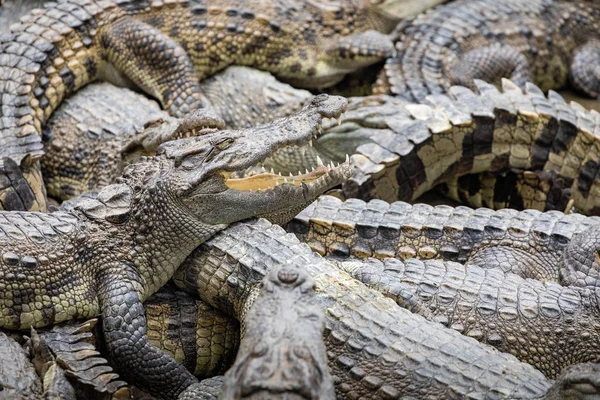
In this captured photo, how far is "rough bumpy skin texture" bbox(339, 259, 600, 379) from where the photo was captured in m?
3.01

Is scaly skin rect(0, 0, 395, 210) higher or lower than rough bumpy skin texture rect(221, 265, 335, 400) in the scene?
lower

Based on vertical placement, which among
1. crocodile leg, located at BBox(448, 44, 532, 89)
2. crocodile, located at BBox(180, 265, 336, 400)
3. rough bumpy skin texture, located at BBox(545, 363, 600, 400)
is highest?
crocodile, located at BBox(180, 265, 336, 400)

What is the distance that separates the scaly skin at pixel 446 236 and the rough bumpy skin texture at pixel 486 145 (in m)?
0.66

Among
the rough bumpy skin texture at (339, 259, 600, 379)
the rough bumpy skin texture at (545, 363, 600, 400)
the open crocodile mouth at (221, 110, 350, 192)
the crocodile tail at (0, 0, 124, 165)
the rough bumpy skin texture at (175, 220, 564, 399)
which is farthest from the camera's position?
the crocodile tail at (0, 0, 124, 165)

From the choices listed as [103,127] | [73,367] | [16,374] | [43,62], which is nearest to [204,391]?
[73,367]

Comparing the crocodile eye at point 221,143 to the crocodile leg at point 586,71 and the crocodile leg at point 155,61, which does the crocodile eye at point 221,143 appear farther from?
the crocodile leg at point 586,71

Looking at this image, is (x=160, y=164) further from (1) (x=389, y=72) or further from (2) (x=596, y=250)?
(1) (x=389, y=72)

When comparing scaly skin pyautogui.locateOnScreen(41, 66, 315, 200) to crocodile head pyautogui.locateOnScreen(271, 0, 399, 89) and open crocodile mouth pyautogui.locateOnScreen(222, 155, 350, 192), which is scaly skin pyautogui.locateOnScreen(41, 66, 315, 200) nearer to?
crocodile head pyautogui.locateOnScreen(271, 0, 399, 89)

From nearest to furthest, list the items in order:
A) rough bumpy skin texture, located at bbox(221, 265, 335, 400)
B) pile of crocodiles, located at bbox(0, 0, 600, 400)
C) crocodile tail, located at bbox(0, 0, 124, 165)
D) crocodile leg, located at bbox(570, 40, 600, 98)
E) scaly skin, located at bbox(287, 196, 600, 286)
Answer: rough bumpy skin texture, located at bbox(221, 265, 335, 400)
pile of crocodiles, located at bbox(0, 0, 600, 400)
scaly skin, located at bbox(287, 196, 600, 286)
crocodile tail, located at bbox(0, 0, 124, 165)
crocodile leg, located at bbox(570, 40, 600, 98)

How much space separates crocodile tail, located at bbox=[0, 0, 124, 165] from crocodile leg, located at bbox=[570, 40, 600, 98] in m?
3.52

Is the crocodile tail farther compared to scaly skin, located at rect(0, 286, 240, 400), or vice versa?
the crocodile tail

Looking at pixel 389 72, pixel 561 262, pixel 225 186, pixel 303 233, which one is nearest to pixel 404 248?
pixel 303 233

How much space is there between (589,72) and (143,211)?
4.25 m

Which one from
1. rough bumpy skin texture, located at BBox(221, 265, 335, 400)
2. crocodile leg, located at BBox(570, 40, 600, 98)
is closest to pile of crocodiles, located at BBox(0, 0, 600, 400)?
rough bumpy skin texture, located at BBox(221, 265, 335, 400)
